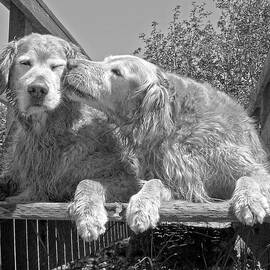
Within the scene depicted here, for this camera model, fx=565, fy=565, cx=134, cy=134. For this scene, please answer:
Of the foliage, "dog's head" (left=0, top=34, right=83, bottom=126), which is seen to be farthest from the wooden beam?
the foliage

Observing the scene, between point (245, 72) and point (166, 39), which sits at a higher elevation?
point (166, 39)

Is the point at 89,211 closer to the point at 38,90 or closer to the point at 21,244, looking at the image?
the point at 38,90

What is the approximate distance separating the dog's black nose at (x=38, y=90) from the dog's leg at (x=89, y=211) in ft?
2.32

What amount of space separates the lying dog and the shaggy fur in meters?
0.17

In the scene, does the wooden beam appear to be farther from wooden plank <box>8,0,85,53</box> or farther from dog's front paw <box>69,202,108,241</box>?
dog's front paw <box>69,202,108,241</box>

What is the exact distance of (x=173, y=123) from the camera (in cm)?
401

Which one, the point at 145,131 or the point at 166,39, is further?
the point at 166,39

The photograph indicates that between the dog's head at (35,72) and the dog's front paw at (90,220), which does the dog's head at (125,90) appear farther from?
the dog's front paw at (90,220)

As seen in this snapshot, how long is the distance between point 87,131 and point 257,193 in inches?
57.3

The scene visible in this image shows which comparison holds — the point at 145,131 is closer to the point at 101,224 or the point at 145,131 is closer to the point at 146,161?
the point at 146,161

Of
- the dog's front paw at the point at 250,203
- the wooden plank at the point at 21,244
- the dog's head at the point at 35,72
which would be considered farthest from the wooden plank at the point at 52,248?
the dog's front paw at the point at 250,203

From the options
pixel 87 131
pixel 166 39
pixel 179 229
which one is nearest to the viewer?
pixel 87 131

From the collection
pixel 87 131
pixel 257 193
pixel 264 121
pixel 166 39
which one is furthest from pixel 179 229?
pixel 166 39

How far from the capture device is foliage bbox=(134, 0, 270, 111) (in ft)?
41.8
